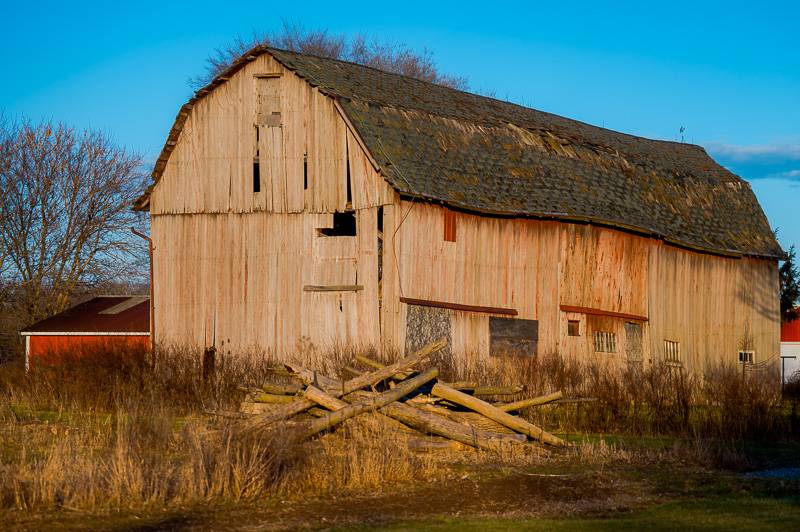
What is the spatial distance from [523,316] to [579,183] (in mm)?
4979

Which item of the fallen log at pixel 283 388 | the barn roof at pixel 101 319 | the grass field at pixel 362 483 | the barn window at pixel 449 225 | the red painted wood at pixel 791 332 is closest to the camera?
the grass field at pixel 362 483

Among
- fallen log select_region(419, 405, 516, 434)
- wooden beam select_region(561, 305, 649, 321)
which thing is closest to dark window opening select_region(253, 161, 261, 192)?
wooden beam select_region(561, 305, 649, 321)

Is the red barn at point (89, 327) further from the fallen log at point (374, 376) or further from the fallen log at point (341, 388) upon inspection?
the fallen log at point (341, 388)

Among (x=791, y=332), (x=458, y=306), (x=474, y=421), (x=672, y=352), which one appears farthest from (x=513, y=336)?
(x=791, y=332)

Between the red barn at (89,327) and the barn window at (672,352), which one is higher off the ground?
the red barn at (89,327)

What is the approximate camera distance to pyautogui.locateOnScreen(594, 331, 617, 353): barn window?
32062 mm

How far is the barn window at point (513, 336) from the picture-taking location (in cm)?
2977

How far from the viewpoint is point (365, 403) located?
1636 cm

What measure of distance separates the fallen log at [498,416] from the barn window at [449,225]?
455 inches

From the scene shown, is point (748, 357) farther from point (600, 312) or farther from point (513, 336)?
point (513, 336)

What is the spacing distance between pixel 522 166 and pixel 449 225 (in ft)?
14.0

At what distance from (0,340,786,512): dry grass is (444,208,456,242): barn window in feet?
10.3

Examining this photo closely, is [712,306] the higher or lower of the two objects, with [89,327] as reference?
higher

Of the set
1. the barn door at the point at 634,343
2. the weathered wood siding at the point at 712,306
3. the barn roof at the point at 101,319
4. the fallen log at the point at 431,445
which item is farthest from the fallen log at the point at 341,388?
the barn roof at the point at 101,319
